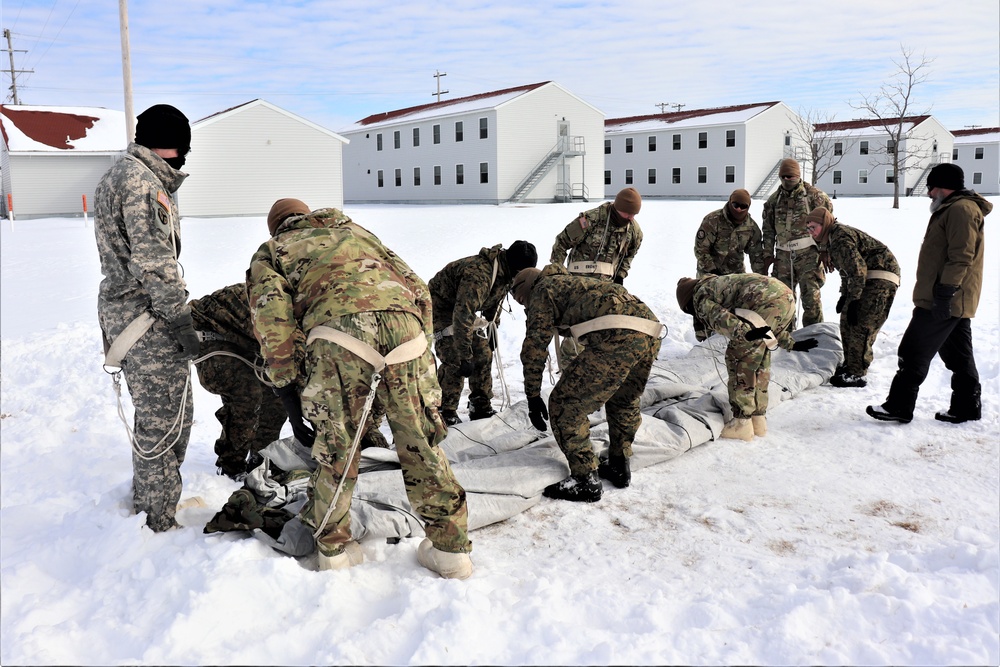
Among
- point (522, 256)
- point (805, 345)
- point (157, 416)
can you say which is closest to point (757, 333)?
point (522, 256)

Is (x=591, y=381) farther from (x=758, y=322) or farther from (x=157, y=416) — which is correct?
(x=157, y=416)

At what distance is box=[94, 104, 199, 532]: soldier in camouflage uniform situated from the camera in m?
3.44

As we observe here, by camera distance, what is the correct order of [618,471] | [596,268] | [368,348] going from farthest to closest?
[596,268] < [618,471] < [368,348]

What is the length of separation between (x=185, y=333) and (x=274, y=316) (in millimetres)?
717

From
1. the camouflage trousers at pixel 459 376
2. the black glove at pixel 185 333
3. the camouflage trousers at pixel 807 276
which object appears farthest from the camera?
the camouflage trousers at pixel 807 276

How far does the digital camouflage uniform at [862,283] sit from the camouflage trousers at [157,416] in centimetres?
573

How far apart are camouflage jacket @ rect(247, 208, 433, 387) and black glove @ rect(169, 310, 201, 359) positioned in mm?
504

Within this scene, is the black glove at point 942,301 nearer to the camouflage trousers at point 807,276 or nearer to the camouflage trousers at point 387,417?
the camouflage trousers at point 807,276

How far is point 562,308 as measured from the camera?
14.7 ft

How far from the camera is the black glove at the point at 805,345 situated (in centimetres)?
748

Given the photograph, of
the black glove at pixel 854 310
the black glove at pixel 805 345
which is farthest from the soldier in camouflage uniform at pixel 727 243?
the black glove at pixel 854 310

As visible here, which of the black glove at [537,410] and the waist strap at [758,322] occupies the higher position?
the waist strap at [758,322]

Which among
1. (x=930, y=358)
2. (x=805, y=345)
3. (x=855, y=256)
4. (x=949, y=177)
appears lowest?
(x=805, y=345)

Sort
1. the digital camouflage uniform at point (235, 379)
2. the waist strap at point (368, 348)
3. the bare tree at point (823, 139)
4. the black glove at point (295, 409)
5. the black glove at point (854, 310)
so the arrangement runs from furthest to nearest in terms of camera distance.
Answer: the bare tree at point (823, 139), the black glove at point (854, 310), the digital camouflage uniform at point (235, 379), the black glove at point (295, 409), the waist strap at point (368, 348)
